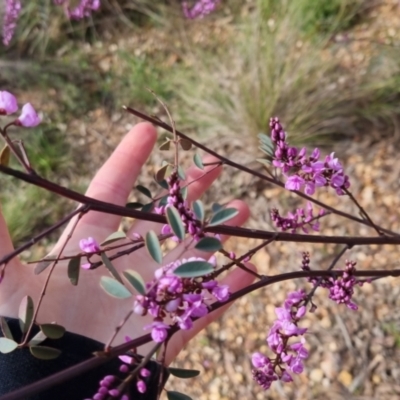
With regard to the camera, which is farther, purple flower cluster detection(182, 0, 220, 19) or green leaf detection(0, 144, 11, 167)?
purple flower cluster detection(182, 0, 220, 19)

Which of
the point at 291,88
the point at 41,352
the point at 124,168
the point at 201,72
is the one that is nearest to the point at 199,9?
the point at 201,72

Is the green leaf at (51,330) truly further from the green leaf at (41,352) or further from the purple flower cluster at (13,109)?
the purple flower cluster at (13,109)

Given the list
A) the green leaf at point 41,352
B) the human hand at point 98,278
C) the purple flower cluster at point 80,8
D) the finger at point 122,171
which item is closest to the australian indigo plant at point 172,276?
the green leaf at point 41,352

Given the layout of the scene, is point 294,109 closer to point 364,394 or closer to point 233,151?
point 233,151

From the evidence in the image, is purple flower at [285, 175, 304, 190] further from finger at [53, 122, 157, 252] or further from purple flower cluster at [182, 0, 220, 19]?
purple flower cluster at [182, 0, 220, 19]

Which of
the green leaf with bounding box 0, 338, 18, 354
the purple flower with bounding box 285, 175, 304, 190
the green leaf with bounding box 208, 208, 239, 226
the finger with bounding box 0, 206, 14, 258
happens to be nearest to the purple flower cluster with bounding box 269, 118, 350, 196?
the purple flower with bounding box 285, 175, 304, 190
